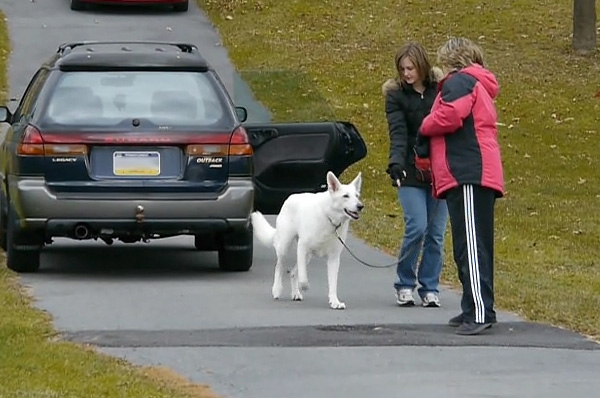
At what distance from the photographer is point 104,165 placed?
36.1ft

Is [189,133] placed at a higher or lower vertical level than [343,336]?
higher

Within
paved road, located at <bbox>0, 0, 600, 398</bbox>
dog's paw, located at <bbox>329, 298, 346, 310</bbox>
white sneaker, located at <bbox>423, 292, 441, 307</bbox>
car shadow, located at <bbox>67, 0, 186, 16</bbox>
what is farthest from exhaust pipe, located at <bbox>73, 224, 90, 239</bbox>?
car shadow, located at <bbox>67, 0, 186, 16</bbox>

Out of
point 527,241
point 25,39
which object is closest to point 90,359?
point 527,241

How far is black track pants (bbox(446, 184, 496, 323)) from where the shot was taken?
920cm

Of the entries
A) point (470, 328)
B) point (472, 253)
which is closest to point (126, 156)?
point (472, 253)

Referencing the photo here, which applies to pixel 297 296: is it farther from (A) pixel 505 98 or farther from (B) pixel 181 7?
(B) pixel 181 7

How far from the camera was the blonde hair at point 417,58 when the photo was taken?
9891 millimetres

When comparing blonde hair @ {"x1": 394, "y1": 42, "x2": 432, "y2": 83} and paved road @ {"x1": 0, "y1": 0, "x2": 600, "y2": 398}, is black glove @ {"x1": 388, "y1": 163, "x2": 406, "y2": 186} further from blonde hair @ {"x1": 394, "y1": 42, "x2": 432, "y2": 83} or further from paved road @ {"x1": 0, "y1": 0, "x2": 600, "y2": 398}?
paved road @ {"x1": 0, "y1": 0, "x2": 600, "y2": 398}

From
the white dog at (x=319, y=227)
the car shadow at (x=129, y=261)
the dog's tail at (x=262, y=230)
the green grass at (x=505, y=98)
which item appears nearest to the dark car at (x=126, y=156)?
the dog's tail at (x=262, y=230)

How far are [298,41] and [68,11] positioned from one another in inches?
214

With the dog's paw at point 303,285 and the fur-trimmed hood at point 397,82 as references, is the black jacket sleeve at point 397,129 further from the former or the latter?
the dog's paw at point 303,285

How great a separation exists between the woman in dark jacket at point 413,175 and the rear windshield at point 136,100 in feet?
5.71

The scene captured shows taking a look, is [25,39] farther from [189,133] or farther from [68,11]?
[189,133]

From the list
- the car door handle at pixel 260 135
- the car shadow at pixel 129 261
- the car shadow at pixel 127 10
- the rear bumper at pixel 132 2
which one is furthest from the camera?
the car shadow at pixel 127 10
